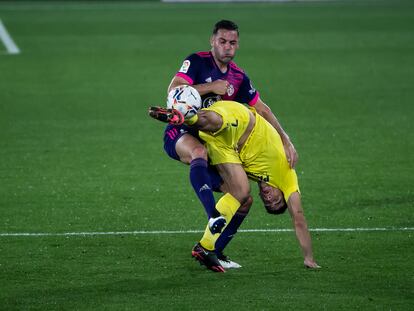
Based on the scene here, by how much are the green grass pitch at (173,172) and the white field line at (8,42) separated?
0.26 metres

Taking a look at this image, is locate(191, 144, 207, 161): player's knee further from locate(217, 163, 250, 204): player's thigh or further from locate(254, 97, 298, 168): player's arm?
locate(254, 97, 298, 168): player's arm

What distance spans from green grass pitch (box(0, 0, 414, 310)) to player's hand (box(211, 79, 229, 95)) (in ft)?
5.08

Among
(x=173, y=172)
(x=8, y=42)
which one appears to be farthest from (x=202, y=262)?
(x=8, y=42)

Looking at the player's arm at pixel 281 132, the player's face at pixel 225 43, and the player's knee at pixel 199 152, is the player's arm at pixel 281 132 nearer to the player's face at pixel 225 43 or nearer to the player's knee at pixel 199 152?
the player's face at pixel 225 43

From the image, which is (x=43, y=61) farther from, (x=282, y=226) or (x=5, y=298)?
(x=5, y=298)

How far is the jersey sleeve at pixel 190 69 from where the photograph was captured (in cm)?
991

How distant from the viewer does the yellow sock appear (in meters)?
9.55

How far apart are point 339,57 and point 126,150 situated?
984 cm

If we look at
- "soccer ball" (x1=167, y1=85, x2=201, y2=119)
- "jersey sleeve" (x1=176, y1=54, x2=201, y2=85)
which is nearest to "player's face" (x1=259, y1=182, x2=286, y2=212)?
"soccer ball" (x1=167, y1=85, x2=201, y2=119)

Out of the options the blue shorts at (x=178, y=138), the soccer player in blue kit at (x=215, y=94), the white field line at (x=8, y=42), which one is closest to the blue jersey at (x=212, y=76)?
the soccer player in blue kit at (x=215, y=94)

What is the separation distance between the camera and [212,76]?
1007 cm

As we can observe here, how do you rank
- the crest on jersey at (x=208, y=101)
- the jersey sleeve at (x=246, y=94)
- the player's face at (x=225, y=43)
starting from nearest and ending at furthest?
the player's face at (x=225, y=43), the crest on jersey at (x=208, y=101), the jersey sleeve at (x=246, y=94)

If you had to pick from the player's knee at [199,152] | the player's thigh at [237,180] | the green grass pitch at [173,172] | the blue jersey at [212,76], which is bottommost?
the green grass pitch at [173,172]

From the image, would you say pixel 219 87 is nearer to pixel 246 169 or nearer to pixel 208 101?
pixel 208 101
